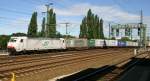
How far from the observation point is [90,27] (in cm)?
10400

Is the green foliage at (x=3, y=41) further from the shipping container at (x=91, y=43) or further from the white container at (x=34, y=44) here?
the shipping container at (x=91, y=43)

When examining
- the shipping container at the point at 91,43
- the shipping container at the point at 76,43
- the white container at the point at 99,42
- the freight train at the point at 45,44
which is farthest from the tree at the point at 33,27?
the white container at the point at 99,42

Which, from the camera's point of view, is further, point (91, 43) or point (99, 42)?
point (99, 42)

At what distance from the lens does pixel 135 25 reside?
87.5 metres

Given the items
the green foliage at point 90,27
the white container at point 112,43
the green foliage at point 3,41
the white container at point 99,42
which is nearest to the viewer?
the green foliage at point 3,41

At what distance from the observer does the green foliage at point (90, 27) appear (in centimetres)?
10419

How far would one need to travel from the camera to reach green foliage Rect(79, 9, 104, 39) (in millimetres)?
104188

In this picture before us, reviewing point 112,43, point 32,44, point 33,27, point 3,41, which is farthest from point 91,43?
point 32,44

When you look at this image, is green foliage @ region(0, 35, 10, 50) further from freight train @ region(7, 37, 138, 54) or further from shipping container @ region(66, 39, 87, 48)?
shipping container @ region(66, 39, 87, 48)

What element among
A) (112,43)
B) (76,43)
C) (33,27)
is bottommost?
(112,43)

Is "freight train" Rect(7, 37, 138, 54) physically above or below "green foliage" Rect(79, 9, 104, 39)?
below

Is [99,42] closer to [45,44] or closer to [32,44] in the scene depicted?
[45,44]

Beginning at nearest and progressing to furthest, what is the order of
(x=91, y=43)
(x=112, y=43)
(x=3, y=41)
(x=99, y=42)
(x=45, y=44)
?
1. (x=45, y=44)
2. (x=3, y=41)
3. (x=91, y=43)
4. (x=99, y=42)
5. (x=112, y=43)

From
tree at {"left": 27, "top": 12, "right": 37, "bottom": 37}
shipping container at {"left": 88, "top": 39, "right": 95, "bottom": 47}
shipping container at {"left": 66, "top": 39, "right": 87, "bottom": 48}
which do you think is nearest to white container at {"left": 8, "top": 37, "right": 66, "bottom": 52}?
shipping container at {"left": 66, "top": 39, "right": 87, "bottom": 48}
